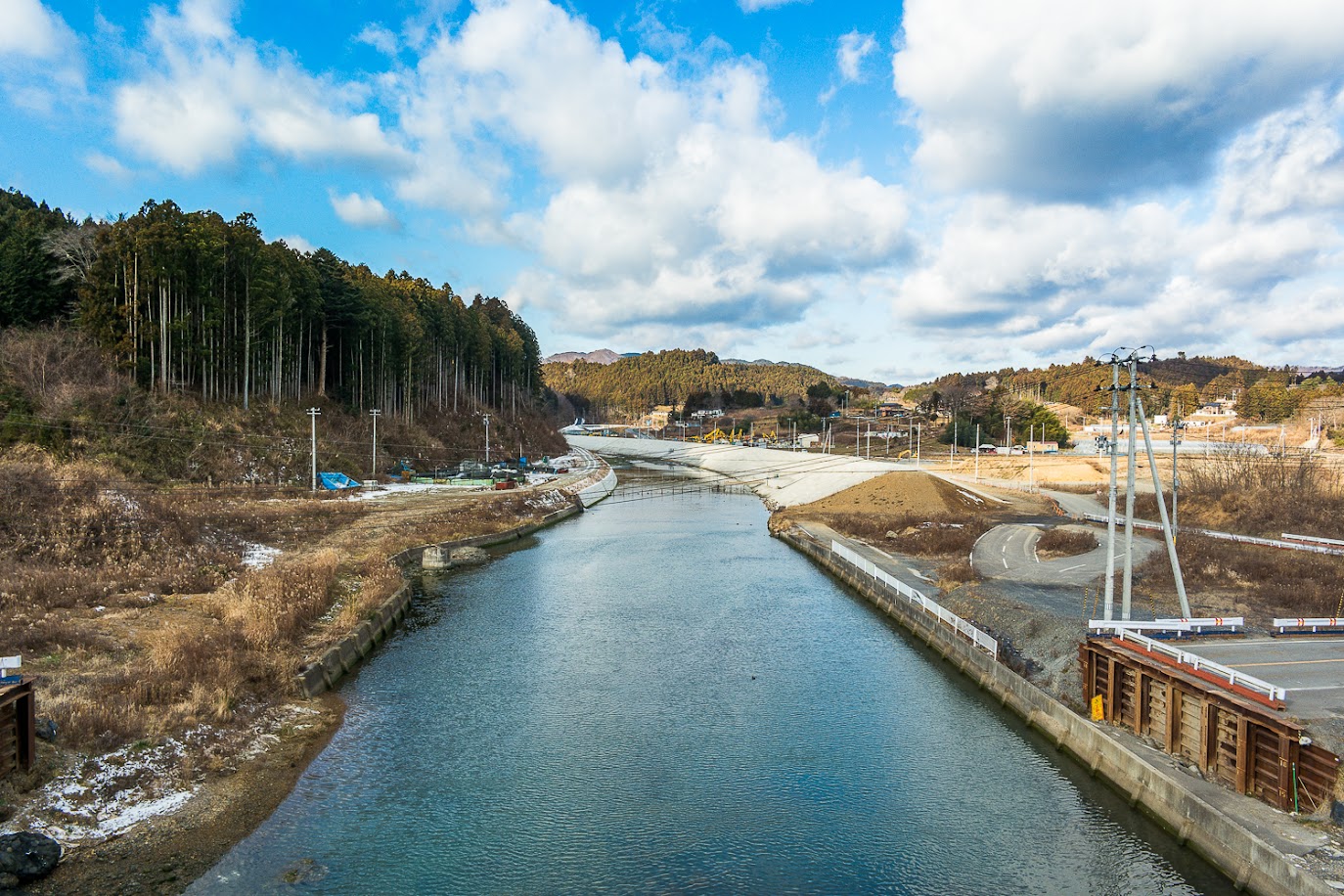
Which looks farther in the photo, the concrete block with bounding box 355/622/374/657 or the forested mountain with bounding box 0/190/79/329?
the forested mountain with bounding box 0/190/79/329

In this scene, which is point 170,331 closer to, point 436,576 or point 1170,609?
point 436,576

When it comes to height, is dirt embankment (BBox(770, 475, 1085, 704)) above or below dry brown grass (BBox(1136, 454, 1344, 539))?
below

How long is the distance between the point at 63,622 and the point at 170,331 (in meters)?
37.6

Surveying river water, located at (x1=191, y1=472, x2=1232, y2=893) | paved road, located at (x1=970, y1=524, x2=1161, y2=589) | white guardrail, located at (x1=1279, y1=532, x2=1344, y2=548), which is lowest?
river water, located at (x1=191, y1=472, x2=1232, y2=893)

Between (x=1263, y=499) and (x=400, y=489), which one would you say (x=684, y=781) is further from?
(x=400, y=489)

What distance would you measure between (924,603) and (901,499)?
2918 centimetres


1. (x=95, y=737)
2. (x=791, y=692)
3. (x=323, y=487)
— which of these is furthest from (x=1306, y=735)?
(x=323, y=487)

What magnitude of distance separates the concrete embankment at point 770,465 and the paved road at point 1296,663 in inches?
1682

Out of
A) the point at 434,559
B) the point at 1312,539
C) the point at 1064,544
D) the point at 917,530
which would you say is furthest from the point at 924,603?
the point at 434,559

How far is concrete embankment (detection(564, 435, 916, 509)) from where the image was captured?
65500mm

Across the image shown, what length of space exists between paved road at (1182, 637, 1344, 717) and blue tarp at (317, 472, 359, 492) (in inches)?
1966

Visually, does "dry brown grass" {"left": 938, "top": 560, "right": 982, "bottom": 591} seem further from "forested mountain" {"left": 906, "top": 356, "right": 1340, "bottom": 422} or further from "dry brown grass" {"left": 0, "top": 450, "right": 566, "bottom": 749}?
"forested mountain" {"left": 906, "top": 356, "right": 1340, "bottom": 422}

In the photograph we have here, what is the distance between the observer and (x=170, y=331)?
5009 centimetres

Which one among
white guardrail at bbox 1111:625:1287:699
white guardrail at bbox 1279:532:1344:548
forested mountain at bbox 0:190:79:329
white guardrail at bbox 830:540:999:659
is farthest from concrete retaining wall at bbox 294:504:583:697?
white guardrail at bbox 1279:532:1344:548
